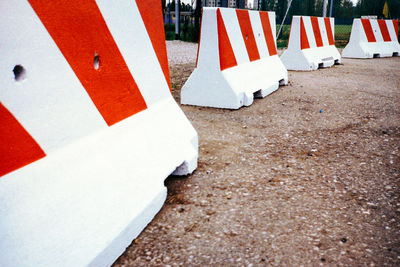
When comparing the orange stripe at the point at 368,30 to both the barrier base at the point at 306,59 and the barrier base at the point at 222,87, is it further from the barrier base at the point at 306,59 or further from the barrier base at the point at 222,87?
the barrier base at the point at 222,87

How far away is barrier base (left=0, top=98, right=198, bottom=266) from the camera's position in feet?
3.79

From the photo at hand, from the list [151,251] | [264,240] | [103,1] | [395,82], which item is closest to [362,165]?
[264,240]

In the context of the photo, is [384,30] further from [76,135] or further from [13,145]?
[13,145]

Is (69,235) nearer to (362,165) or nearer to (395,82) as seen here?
(362,165)

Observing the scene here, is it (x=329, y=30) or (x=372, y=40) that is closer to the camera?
(x=329, y=30)

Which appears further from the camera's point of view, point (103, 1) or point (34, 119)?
point (103, 1)

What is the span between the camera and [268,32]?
5332 mm

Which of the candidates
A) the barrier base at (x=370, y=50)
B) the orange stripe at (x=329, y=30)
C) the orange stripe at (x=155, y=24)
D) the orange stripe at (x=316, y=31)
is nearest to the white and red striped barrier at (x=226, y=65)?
the orange stripe at (x=155, y=24)

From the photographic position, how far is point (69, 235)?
1.27 m

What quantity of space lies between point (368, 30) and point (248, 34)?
7068 millimetres

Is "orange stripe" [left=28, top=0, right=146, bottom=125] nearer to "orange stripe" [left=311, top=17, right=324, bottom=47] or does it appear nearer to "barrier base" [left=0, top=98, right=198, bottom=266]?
"barrier base" [left=0, top=98, right=198, bottom=266]

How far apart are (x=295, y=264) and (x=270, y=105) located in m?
2.97

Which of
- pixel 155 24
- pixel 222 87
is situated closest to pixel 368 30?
pixel 222 87

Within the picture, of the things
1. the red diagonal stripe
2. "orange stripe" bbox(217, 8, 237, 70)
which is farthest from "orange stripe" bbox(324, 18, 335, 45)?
"orange stripe" bbox(217, 8, 237, 70)
